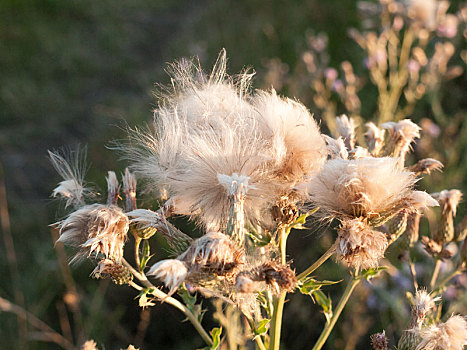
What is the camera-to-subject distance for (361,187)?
4.36 feet

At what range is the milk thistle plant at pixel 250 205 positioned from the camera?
4.32ft

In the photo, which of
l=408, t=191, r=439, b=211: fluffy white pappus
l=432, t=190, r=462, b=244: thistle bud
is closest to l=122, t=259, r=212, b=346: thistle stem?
l=408, t=191, r=439, b=211: fluffy white pappus

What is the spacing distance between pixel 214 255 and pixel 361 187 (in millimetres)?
462

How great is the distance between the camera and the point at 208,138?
150 centimetres

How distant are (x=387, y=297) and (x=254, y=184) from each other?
59.2 inches

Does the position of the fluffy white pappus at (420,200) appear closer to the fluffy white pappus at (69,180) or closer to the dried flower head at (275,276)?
the dried flower head at (275,276)

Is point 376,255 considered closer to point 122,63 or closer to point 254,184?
point 254,184

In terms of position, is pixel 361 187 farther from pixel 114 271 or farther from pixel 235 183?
pixel 114 271

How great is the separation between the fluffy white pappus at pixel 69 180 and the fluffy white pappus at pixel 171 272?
23.0 inches

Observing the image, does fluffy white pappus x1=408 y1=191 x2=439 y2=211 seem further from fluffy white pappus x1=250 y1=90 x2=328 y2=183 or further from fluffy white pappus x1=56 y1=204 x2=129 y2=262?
fluffy white pappus x1=56 y1=204 x2=129 y2=262

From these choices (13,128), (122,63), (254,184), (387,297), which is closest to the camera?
(254,184)

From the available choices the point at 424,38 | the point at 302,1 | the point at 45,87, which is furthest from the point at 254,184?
the point at 302,1

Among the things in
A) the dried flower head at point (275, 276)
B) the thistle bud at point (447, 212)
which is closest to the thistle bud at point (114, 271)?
the dried flower head at point (275, 276)

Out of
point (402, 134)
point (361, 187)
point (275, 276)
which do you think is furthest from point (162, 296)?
point (402, 134)
